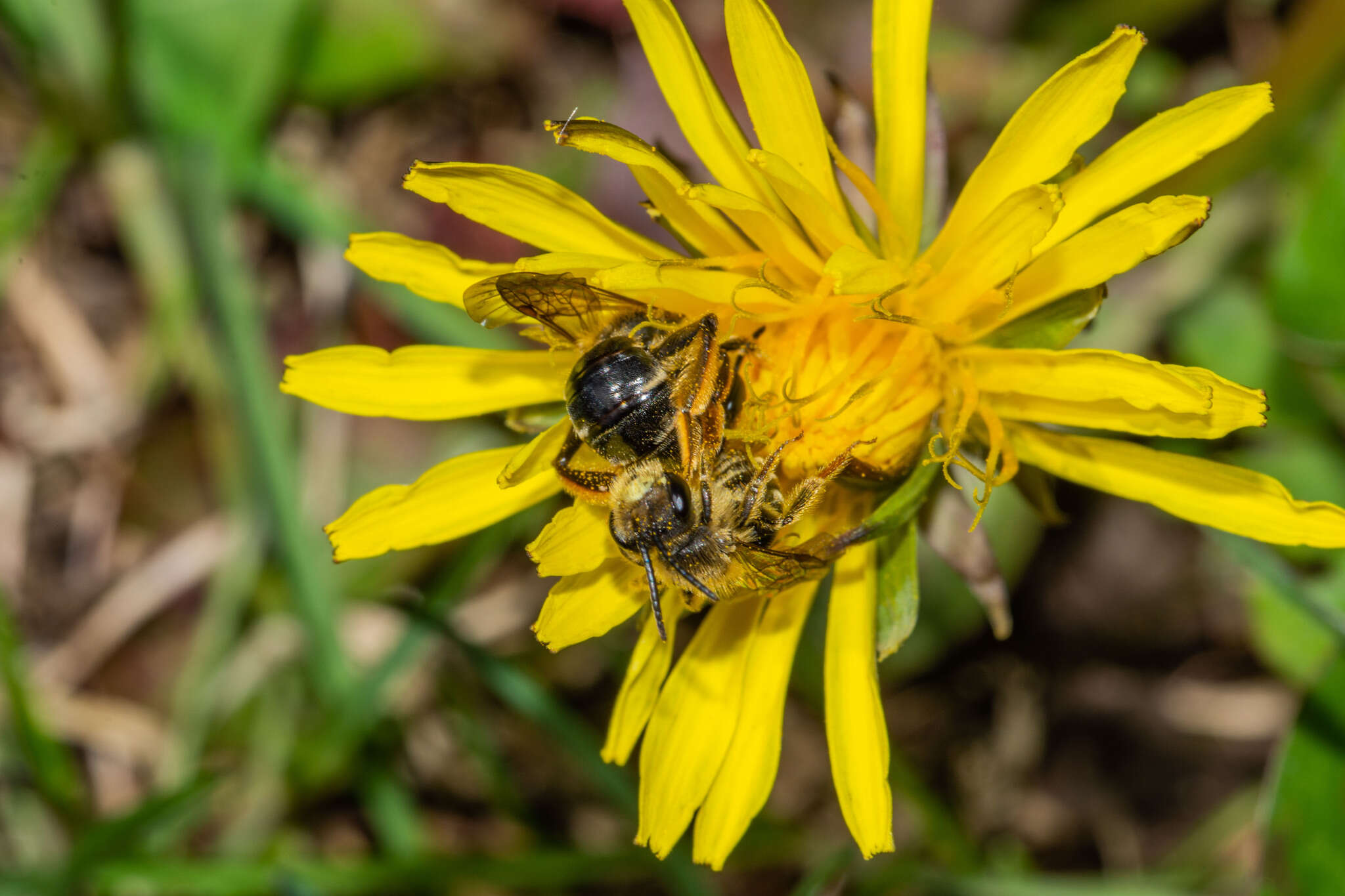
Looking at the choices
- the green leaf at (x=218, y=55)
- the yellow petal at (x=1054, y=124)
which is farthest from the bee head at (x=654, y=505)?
the green leaf at (x=218, y=55)

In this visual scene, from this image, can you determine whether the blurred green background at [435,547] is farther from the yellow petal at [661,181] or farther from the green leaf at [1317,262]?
the yellow petal at [661,181]

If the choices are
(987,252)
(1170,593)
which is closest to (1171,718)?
(1170,593)

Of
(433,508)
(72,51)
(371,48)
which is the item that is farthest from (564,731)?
(72,51)

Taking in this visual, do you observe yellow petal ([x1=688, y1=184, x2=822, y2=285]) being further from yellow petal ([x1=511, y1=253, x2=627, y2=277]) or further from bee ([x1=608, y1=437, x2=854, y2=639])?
bee ([x1=608, y1=437, x2=854, y2=639])

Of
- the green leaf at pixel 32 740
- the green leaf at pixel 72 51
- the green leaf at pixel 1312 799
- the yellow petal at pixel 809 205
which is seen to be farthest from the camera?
the green leaf at pixel 72 51

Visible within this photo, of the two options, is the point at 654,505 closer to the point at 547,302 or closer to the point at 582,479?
the point at 582,479

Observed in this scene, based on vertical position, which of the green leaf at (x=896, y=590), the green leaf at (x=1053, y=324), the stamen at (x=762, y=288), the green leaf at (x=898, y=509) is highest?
the stamen at (x=762, y=288)

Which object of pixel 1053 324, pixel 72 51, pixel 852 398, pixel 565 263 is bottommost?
pixel 852 398
